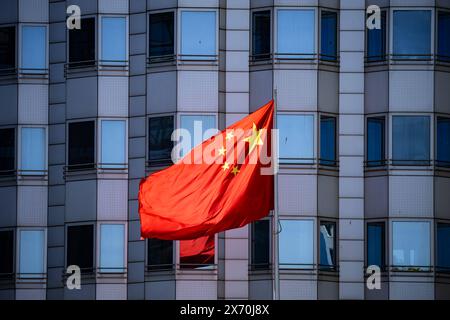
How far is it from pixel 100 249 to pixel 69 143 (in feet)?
13.5

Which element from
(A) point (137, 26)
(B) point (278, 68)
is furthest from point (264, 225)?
(A) point (137, 26)

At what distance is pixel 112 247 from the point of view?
162 feet

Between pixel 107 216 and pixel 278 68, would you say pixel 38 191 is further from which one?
pixel 278 68

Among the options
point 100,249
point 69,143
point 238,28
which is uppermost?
point 238,28

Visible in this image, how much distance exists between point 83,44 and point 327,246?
38.2ft

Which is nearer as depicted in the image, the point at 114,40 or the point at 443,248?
the point at 443,248

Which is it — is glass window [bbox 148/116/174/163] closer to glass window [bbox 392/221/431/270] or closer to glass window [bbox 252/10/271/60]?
glass window [bbox 252/10/271/60]

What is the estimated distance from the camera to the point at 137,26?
165ft

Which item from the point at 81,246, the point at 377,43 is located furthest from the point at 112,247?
the point at 377,43

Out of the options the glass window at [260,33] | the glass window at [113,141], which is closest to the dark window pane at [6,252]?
the glass window at [113,141]

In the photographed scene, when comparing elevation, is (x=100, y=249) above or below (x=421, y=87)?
below

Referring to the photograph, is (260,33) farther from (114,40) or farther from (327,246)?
(327,246)

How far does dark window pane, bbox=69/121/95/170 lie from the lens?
49938 mm

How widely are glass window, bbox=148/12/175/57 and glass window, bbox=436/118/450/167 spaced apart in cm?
1005
